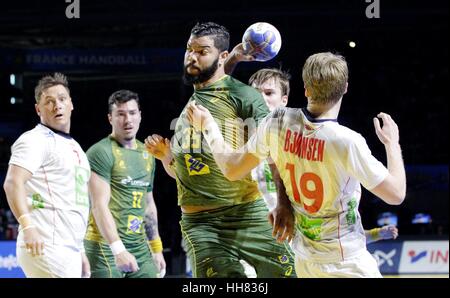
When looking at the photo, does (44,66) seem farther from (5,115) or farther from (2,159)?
(2,159)

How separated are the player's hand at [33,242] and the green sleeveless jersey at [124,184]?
1.64 m

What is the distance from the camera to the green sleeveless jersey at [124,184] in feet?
21.9

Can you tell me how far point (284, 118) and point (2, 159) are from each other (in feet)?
30.4

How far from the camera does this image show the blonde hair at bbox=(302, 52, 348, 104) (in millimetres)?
3900

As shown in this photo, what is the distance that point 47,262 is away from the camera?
5223 mm

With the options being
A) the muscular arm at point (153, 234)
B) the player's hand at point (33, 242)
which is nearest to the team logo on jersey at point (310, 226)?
the player's hand at point (33, 242)

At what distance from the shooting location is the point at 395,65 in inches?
583

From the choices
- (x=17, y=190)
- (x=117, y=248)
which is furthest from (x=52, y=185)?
(x=117, y=248)

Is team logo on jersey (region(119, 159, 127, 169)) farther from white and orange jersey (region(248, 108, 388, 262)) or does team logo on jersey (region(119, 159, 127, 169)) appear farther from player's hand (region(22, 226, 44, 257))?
white and orange jersey (region(248, 108, 388, 262))

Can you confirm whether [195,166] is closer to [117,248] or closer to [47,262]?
[47,262]

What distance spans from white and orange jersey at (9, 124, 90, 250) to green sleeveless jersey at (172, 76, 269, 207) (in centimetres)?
94

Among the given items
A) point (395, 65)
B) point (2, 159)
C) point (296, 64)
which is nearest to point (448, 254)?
point (296, 64)

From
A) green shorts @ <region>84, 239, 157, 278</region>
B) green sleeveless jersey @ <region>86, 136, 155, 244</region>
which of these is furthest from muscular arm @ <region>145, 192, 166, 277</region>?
green shorts @ <region>84, 239, 157, 278</region>

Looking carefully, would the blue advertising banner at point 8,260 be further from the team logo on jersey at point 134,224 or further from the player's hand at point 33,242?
the player's hand at point 33,242
